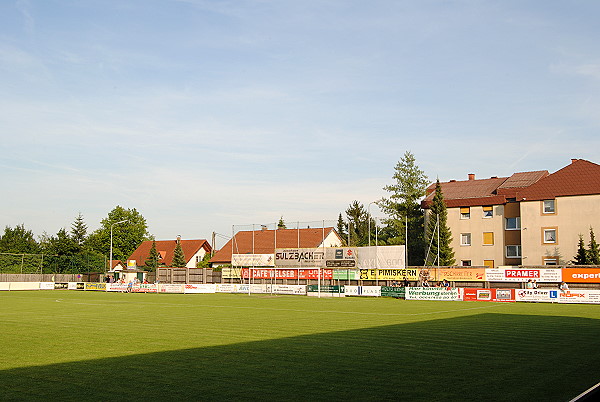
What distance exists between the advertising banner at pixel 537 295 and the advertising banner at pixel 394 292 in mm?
10001

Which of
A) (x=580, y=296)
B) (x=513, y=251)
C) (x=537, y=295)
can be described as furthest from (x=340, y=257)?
(x=580, y=296)

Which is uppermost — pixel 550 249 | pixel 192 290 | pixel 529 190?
pixel 529 190

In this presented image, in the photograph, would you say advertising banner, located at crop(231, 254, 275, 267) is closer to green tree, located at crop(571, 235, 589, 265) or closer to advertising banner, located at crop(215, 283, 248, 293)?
advertising banner, located at crop(215, 283, 248, 293)

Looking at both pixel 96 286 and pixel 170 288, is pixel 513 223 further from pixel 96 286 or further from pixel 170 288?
pixel 96 286

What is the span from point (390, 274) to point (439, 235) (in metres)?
12.6

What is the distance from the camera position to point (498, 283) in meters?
53.2

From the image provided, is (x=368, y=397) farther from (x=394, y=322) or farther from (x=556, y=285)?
(x=556, y=285)

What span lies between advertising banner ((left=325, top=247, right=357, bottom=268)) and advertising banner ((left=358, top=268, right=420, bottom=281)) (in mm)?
1768

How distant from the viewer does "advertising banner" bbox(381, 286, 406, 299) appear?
175 ft

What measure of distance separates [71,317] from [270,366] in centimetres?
1866

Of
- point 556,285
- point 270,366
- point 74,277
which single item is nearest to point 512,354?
point 270,366

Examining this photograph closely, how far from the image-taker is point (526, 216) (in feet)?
211

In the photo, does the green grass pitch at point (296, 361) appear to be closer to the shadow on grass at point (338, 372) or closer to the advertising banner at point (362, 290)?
the shadow on grass at point (338, 372)

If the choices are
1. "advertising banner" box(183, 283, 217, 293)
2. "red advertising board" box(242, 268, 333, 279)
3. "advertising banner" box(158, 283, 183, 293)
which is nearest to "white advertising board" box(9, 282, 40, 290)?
"advertising banner" box(158, 283, 183, 293)
